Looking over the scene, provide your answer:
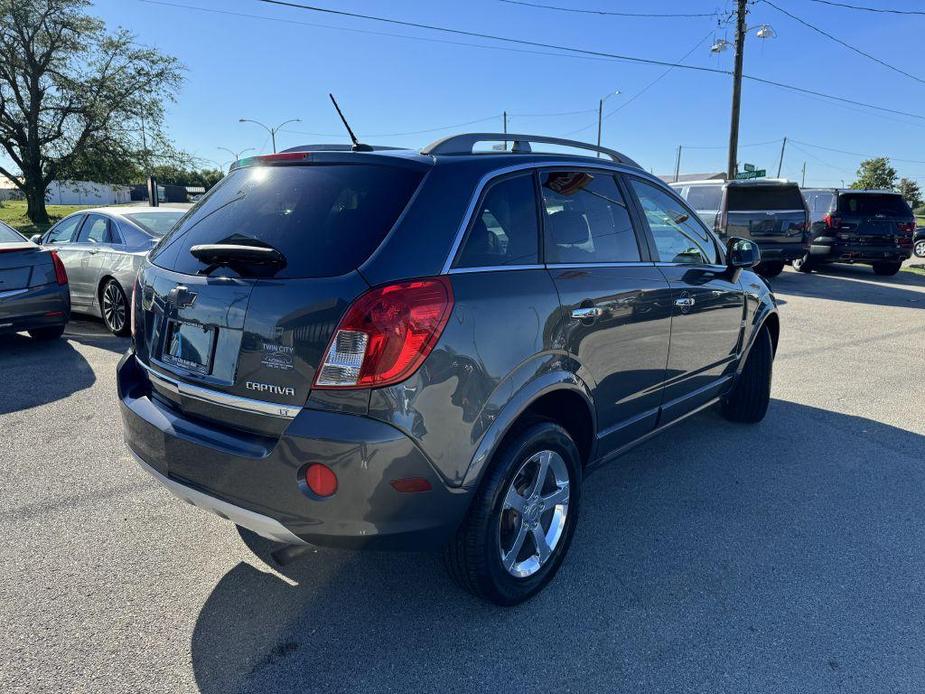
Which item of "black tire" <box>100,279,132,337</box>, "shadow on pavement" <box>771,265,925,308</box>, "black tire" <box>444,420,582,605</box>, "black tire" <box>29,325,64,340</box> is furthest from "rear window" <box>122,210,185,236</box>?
"shadow on pavement" <box>771,265,925,308</box>

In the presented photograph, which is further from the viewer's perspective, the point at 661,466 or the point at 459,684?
the point at 661,466

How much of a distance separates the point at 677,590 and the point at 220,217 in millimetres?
2524

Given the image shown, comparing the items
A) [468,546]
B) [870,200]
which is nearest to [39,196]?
[870,200]

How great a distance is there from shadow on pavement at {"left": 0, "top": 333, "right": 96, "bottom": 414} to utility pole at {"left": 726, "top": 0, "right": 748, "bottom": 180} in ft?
66.5

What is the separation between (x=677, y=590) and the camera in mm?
2771

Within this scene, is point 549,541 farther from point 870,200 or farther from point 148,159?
point 148,159

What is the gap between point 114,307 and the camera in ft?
23.5

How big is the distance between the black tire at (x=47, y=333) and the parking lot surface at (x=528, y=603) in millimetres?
2970

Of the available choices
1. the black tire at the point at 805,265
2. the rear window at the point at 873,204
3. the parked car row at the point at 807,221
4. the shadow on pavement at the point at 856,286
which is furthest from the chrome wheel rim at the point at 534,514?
the black tire at the point at 805,265

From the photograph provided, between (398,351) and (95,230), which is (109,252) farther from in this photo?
(398,351)

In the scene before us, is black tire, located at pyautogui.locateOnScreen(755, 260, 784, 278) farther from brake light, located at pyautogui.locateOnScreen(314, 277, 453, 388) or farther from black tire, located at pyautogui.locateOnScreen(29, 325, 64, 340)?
brake light, located at pyautogui.locateOnScreen(314, 277, 453, 388)

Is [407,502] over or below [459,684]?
over

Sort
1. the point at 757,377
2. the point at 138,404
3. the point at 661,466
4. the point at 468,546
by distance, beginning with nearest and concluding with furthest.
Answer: the point at 468,546 < the point at 138,404 < the point at 661,466 < the point at 757,377

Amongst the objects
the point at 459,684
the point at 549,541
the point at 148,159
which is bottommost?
the point at 459,684
